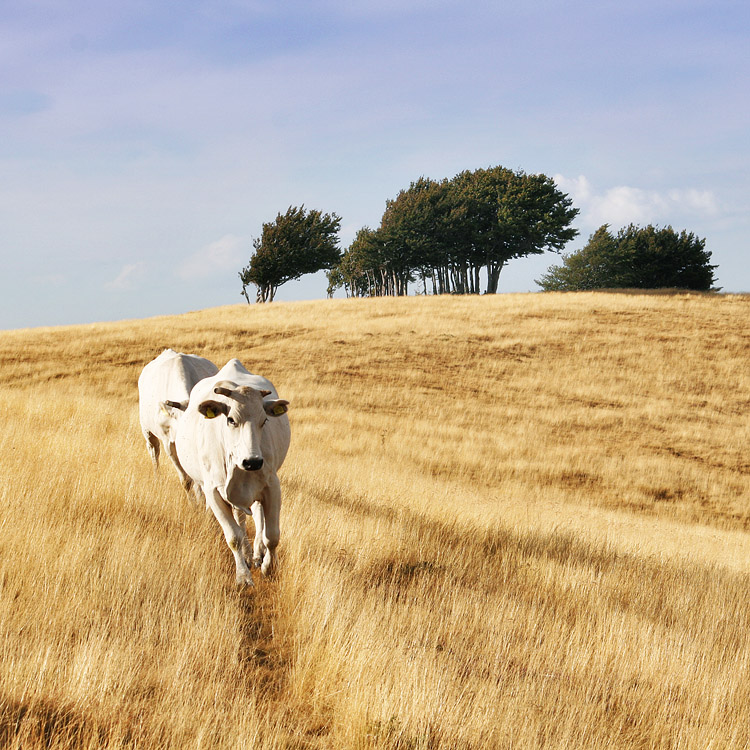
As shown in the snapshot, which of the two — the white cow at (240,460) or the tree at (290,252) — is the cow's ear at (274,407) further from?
the tree at (290,252)

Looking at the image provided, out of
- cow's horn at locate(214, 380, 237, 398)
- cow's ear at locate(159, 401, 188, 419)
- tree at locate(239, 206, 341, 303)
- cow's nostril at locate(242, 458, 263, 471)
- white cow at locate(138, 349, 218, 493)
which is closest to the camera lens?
cow's nostril at locate(242, 458, 263, 471)

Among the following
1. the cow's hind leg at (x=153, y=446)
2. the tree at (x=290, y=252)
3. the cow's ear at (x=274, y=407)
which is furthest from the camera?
the tree at (x=290, y=252)

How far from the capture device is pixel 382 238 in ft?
252

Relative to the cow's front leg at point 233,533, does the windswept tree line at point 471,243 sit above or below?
above

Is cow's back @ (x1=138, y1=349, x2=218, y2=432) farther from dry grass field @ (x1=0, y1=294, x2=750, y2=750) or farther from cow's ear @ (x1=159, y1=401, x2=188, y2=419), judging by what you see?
dry grass field @ (x1=0, y1=294, x2=750, y2=750)

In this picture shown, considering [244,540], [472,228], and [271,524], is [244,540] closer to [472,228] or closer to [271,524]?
[271,524]

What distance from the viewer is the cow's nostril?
17.8 ft

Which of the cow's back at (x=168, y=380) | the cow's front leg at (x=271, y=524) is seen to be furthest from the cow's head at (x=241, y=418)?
the cow's back at (x=168, y=380)

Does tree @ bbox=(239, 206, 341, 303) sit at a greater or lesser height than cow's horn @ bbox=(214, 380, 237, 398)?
greater

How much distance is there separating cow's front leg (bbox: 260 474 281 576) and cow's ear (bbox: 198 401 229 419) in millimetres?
831

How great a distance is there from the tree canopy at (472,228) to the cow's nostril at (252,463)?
68.9 m

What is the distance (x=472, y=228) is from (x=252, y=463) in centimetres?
7192

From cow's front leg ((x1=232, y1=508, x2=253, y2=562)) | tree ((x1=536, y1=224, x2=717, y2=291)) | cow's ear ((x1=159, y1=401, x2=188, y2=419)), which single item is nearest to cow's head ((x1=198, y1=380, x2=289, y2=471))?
cow's front leg ((x1=232, y1=508, x2=253, y2=562))

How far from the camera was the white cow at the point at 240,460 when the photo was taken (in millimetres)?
5668
